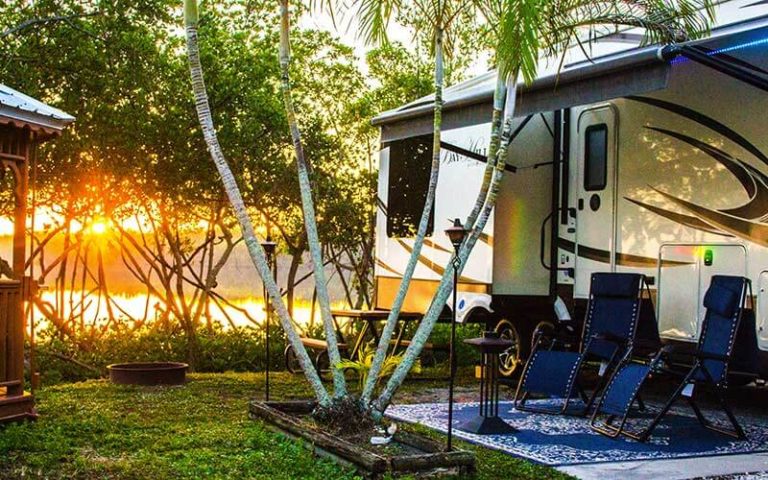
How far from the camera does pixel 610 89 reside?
6168 millimetres

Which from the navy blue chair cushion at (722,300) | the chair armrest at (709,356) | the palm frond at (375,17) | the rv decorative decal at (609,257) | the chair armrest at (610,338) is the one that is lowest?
the chair armrest at (709,356)

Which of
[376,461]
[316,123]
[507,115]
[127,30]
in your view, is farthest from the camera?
[316,123]

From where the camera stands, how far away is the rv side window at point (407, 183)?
941cm

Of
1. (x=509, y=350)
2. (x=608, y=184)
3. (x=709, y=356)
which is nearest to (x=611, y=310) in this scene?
(x=608, y=184)

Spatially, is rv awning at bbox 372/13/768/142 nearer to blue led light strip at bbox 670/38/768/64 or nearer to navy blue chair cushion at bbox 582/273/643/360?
blue led light strip at bbox 670/38/768/64

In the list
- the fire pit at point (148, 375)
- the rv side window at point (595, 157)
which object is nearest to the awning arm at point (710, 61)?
the rv side window at point (595, 157)

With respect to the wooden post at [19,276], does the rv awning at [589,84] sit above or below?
above

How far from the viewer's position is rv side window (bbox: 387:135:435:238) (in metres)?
9.41

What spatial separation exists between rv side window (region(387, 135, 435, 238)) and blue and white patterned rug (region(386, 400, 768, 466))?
8.98 feet

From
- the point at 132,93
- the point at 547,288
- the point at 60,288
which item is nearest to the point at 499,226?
the point at 547,288

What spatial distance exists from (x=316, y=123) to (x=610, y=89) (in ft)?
18.4

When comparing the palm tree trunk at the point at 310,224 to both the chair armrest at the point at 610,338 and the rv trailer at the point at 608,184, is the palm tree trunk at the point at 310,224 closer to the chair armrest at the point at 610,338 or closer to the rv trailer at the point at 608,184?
the rv trailer at the point at 608,184

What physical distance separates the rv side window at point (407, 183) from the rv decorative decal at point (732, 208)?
268 cm

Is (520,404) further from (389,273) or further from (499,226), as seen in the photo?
(389,273)
